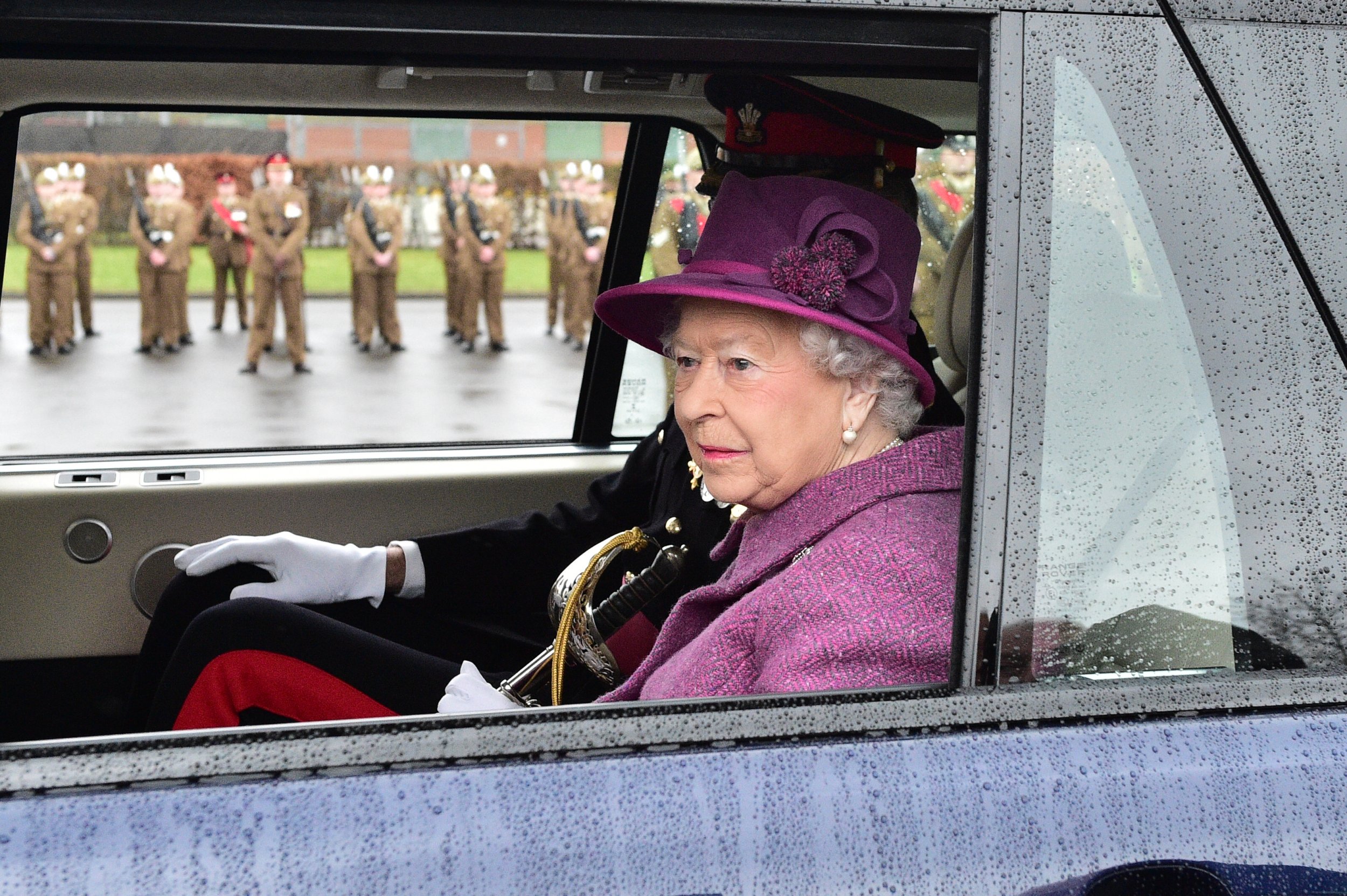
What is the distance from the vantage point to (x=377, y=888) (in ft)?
3.01

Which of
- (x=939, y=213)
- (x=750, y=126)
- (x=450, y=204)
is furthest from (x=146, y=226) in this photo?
(x=750, y=126)

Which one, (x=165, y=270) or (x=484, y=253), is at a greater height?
(x=484, y=253)

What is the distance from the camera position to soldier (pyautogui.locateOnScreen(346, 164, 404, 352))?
49.1ft

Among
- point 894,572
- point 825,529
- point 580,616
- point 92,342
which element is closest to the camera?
point 894,572

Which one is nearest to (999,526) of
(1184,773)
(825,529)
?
(1184,773)

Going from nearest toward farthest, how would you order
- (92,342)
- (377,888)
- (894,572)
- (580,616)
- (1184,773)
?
(377,888)
(1184,773)
(894,572)
(580,616)
(92,342)

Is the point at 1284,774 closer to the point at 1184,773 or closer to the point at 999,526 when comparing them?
the point at 1184,773

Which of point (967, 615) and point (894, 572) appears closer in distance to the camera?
point (967, 615)

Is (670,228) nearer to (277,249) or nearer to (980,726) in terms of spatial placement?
(980,726)

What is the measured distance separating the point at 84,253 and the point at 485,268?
454cm

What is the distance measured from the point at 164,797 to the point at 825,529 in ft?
2.67

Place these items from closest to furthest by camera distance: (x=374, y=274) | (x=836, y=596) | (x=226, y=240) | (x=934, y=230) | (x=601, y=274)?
(x=836, y=596) → (x=934, y=230) → (x=601, y=274) → (x=226, y=240) → (x=374, y=274)

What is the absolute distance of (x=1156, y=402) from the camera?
1097 mm

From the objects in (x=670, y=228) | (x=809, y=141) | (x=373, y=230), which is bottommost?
(x=373, y=230)
